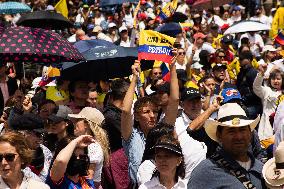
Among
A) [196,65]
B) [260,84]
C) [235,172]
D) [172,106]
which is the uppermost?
[172,106]

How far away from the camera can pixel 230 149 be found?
5387 mm

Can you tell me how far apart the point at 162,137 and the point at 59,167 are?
0.83 meters

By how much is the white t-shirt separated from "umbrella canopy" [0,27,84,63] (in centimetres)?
219

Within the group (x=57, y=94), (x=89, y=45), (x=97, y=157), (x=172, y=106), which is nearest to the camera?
(x=97, y=157)

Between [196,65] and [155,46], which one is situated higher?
[155,46]

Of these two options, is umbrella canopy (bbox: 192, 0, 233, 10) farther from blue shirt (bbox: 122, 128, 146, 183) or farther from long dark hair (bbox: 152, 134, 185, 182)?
long dark hair (bbox: 152, 134, 185, 182)

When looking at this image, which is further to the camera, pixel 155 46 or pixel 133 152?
pixel 155 46

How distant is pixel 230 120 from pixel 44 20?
8.59m

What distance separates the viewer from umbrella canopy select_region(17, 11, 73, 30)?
13383mm

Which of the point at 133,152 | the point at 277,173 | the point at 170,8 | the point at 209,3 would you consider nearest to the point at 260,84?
the point at 170,8

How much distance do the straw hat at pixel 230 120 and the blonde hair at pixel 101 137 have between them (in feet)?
4.61

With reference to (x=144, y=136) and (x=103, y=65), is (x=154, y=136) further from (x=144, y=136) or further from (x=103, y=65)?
(x=103, y=65)

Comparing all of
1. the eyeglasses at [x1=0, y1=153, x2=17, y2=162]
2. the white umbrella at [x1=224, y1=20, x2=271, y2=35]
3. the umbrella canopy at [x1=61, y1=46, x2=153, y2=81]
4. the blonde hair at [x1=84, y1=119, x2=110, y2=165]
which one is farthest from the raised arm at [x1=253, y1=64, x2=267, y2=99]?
the eyeglasses at [x1=0, y1=153, x2=17, y2=162]

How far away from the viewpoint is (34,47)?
28.1 feet
